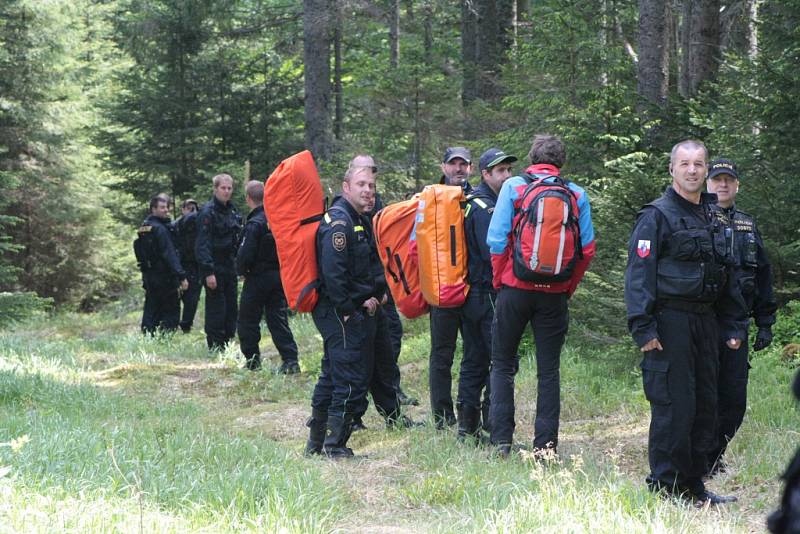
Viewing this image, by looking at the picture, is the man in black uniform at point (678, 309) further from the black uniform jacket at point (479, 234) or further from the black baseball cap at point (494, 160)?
the black baseball cap at point (494, 160)

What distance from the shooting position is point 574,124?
10.9 m

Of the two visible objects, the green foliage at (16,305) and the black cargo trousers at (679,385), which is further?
the green foliage at (16,305)

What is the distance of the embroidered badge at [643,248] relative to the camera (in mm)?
5496

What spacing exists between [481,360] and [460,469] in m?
1.58

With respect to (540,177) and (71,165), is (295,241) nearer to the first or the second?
(540,177)

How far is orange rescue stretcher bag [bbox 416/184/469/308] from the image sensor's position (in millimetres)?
7215

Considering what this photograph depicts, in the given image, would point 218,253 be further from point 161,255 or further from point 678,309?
point 678,309

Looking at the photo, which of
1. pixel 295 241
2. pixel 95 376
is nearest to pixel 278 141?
pixel 95 376

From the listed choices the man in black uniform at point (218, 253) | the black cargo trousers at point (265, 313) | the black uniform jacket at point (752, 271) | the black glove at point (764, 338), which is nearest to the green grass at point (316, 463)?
the black cargo trousers at point (265, 313)

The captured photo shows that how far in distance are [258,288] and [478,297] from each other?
4663 millimetres

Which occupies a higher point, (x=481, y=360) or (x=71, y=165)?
(x=71, y=165)

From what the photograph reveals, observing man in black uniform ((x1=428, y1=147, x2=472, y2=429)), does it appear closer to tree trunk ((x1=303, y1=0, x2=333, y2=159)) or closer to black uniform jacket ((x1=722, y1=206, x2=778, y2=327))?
black uniform jacket ((x1=722, y1=206, x2=778, y2=327))

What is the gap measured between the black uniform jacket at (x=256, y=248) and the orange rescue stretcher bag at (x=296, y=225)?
3.60 meters

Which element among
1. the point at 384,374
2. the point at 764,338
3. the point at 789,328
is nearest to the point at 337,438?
the point at 384,374
